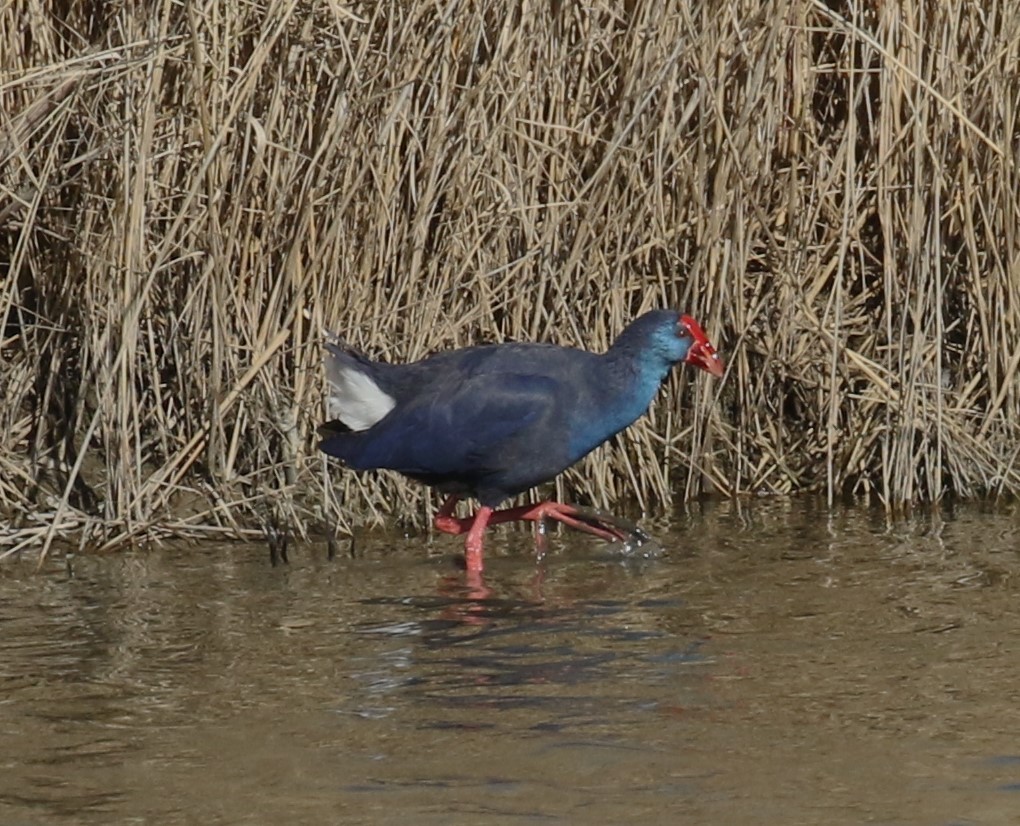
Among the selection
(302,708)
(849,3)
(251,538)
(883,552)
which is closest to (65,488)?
(251,538)

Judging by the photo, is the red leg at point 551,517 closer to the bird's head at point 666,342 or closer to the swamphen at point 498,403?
the swamphen at point 498,403

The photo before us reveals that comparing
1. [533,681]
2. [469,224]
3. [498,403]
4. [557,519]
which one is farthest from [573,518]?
[533,681]

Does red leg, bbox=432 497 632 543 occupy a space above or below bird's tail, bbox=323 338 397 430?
below

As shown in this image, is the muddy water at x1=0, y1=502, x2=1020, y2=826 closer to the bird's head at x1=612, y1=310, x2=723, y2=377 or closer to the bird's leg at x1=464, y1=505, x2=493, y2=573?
the bird's leg at x1=464, y1=505, x2=493, y2=573

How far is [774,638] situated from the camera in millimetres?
4336

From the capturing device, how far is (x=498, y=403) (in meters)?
5.09

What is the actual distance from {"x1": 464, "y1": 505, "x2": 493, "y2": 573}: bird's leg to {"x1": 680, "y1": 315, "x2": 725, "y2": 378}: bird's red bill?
28.1 inches

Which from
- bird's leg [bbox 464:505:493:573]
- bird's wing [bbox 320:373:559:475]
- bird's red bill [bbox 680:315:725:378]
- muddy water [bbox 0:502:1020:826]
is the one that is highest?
bird's red bill [bbox 680:315:725:378]

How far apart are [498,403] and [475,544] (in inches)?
15.5

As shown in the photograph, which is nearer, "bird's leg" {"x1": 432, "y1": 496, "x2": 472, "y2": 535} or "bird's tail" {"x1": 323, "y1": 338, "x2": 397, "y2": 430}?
"bird's tail" {"x1": 323, "y1": 338, "x2": 397, "y2": 430}

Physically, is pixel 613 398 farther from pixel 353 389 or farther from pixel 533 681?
pixel 533 681

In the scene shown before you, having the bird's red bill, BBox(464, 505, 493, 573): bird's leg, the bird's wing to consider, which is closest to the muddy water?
BBox(464, 505, 493, 573): bird's leg

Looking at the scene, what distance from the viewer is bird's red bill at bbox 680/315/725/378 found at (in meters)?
5.18

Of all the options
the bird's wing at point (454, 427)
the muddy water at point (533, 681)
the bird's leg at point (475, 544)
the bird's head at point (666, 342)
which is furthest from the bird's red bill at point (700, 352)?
the bird's leg at point (475, 544)
